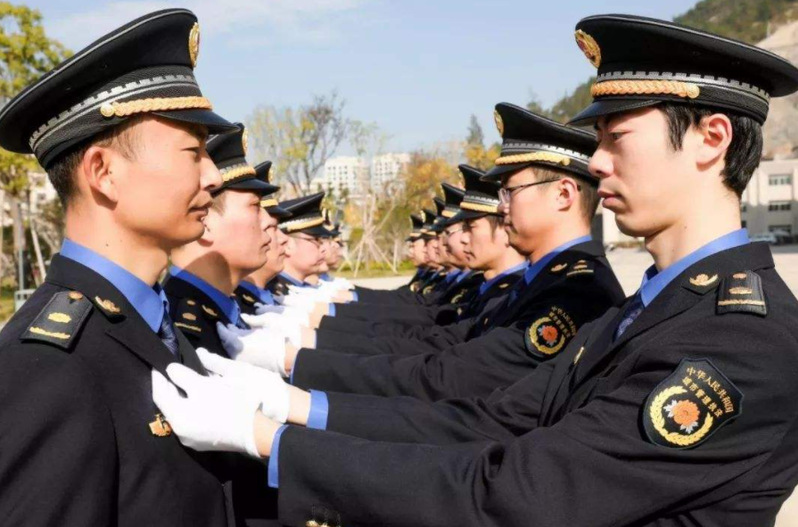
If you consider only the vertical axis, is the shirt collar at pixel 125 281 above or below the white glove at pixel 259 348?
above

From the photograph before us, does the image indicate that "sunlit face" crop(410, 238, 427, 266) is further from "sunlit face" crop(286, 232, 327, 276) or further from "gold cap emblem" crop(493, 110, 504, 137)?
"gold cap emblem" crop(493, 110, 504, 137)

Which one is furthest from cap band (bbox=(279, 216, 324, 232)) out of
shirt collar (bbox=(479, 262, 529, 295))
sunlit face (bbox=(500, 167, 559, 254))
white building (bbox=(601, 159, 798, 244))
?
white building (bbox=(601, 159, 798, 244))

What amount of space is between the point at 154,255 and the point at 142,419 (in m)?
0.54

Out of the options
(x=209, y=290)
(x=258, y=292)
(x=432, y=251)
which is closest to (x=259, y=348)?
(x=209, y=290)

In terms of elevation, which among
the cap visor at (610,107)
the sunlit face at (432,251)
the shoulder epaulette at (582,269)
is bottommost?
the sunlit face at (432,251)

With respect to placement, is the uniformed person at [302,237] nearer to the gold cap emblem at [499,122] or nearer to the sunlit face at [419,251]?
the gold cap emblem at [499,122]

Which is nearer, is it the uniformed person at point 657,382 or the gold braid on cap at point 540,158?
the uniformed person at point 657,382

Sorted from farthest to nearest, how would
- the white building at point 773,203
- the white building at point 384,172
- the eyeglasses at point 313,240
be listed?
the white building at point 773,203
the white building at point 384,172
the eyeglasses at point 313,240

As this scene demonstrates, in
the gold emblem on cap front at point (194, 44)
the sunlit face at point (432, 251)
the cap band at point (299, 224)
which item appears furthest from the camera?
the sunlit face at point (432, 251)

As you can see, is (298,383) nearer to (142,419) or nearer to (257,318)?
(257,318)

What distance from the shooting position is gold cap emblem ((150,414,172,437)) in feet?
6.57

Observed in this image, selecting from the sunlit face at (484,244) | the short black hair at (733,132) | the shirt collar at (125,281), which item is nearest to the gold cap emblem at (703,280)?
the short black hair at (733,132)

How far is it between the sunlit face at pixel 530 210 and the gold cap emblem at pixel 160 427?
2.77 meters

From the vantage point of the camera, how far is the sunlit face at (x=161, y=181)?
2.18 m
